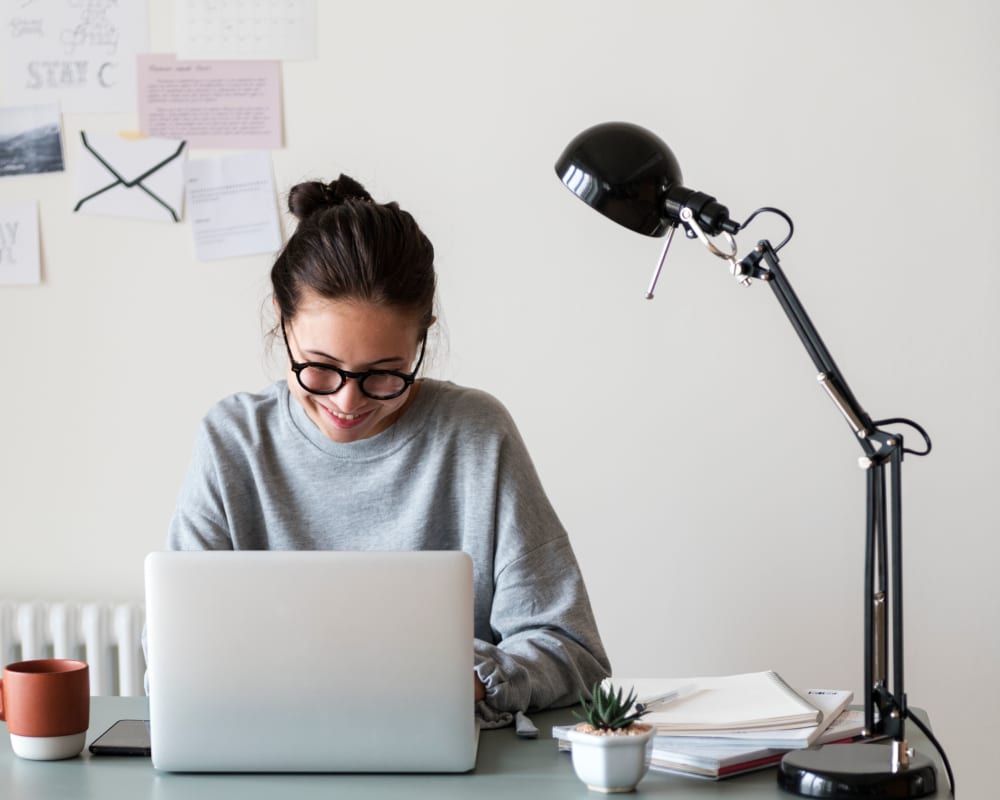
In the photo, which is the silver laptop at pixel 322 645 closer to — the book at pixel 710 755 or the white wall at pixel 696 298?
the book at pixel 710 755

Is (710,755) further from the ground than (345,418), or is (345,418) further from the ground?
(345,418)

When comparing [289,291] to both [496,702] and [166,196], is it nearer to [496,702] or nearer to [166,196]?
[496,702]

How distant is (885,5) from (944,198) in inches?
13.4

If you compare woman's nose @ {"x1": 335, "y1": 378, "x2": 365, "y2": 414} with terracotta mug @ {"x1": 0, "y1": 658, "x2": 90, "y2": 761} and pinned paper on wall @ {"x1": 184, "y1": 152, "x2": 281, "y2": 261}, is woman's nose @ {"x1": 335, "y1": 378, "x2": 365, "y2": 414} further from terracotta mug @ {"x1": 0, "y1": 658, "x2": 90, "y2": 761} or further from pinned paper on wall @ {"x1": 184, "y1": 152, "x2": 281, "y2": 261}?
pinned paper on wall @ {"x1": 184, "y1": 152, "x2": 281, "y2": 261}

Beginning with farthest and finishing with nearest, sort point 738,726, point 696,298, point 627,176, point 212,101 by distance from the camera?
point 212,101
point 696,298
point 627,176
point 738,726

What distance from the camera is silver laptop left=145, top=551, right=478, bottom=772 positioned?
1010 mm

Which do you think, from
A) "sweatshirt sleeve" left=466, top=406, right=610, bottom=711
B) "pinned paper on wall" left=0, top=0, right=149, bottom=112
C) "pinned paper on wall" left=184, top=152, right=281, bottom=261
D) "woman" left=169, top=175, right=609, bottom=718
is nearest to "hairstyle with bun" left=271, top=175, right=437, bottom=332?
"woman" left=169, top=175, right=609, bottom=718

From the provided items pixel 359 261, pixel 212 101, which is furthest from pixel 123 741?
pixel 212 101

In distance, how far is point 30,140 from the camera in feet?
7.41

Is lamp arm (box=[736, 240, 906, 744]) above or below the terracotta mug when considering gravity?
above

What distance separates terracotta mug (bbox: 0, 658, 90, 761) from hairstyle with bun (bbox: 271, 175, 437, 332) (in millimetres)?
533

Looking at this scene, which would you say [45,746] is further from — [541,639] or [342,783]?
[541,639]

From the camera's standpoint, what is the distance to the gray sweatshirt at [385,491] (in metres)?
1.49

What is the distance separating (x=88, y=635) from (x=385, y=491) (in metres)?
0.95
